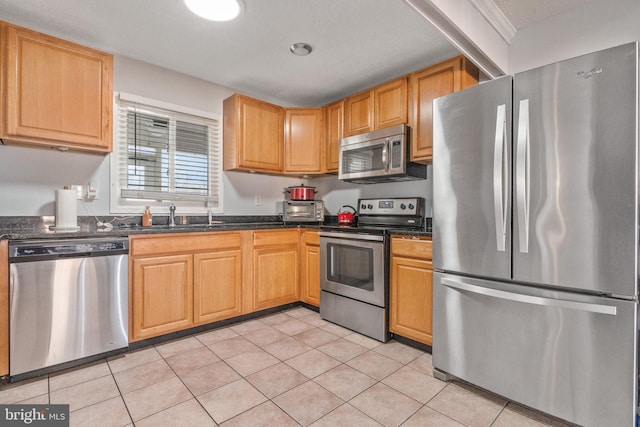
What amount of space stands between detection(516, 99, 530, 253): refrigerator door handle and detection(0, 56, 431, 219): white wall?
1335mm

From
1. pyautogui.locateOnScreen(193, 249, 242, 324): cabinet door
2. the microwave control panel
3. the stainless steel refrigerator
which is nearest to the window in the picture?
pyautogui.locateOnScreen(193, 249, 242, 324): cabinet door

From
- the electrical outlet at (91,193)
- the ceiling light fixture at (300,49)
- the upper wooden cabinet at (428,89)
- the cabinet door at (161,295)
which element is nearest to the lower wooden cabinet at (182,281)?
the cabinet door at (161,295)

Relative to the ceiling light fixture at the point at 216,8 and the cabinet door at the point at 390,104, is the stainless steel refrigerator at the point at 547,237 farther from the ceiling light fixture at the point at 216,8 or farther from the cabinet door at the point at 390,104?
the ceiling light fixture at the point at 216,8

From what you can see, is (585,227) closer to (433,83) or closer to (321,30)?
(433,83)

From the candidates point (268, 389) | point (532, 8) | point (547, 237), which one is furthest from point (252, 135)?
point (547, 237)

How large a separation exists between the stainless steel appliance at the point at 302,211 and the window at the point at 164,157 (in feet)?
2.40

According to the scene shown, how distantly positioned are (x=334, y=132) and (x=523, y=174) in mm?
2198

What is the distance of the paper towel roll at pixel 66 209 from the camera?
235 cm

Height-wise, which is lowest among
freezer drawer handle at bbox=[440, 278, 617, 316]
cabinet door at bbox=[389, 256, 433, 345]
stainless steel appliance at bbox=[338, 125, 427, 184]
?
cabinet door at bbox=[389, 256, 433, 345]

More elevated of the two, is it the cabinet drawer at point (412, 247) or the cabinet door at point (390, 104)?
the cabinet door at point (390, 104)

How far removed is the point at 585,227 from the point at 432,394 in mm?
1229

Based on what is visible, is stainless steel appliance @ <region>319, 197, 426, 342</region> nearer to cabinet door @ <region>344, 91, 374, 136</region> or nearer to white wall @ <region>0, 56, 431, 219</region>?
white wall @ <region>0, 56, 431, 219</region>

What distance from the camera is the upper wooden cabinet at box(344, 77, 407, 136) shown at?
9.41 feet

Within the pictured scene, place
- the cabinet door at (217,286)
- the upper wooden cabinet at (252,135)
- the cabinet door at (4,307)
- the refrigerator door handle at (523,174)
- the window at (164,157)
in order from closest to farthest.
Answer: the refrigerator door handle at (523,174), the cabinet door at (4,307), the cabinet door at (217,286), the window at (164,157), the upper wooden cabinet at (252,135)
